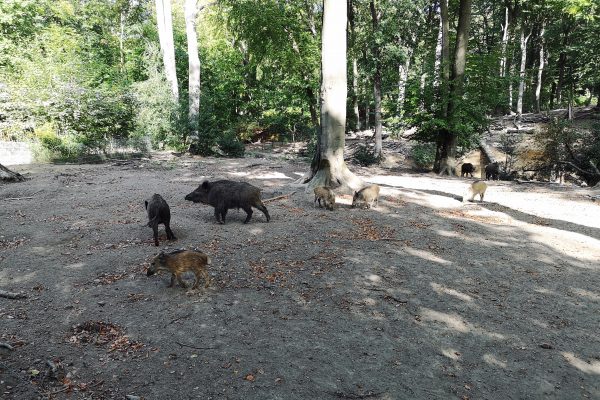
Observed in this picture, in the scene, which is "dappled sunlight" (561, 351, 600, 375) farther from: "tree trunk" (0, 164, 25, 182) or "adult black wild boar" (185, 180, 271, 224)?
"tree trunk" (0, 164, 25, 182)

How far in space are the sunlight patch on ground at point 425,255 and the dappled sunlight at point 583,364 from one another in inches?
95.0

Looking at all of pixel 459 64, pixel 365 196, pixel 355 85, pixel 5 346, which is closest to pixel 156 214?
pixel 5 346

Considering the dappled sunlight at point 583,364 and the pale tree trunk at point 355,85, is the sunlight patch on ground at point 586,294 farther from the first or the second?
the pale tree trunk at point 355,85

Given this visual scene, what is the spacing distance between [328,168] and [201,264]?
6.63 m

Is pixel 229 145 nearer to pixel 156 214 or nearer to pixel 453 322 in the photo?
pixel 156 214

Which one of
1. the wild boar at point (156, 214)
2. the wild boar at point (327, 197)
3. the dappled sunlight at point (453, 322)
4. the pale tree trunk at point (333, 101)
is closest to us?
the dappled sunlight at point (453, 322)

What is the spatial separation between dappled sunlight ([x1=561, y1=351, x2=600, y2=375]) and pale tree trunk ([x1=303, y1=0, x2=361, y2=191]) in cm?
741

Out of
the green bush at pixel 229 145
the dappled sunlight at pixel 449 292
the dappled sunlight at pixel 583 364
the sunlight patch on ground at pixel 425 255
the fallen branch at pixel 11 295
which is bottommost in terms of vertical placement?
the dappled sunlight at pixel 583 364

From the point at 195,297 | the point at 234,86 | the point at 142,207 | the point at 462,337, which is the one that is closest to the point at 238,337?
the point at 195,297

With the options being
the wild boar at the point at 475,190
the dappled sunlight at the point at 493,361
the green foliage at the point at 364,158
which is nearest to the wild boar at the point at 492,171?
the green foliage at the point at 364,158

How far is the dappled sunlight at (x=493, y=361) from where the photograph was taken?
13.2ft

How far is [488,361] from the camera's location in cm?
407

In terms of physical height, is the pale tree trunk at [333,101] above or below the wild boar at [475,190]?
above

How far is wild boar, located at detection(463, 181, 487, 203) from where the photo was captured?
10555mm
